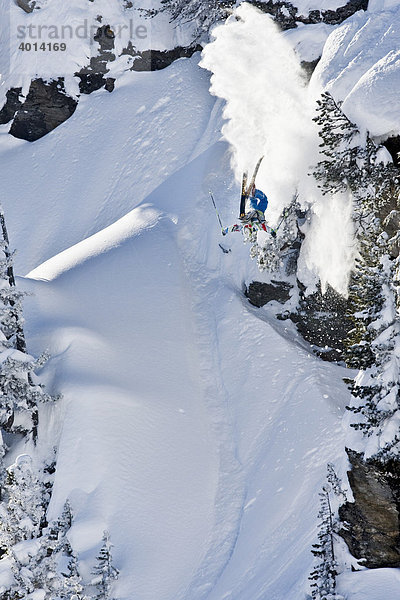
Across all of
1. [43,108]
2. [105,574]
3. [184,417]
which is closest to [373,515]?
[105,574]

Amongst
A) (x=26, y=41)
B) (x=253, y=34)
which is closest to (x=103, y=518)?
(x=253, y=34)

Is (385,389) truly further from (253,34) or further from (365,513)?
(253,34)

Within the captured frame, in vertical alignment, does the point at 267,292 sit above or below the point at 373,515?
below

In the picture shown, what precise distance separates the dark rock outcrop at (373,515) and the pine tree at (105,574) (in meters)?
6.50

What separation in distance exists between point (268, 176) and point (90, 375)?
29.0ft

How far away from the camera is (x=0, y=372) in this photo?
64.5ft

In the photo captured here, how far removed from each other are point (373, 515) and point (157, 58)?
101ft

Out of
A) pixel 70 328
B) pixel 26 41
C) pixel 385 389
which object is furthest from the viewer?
pixel 26 41

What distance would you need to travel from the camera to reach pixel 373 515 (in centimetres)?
1294

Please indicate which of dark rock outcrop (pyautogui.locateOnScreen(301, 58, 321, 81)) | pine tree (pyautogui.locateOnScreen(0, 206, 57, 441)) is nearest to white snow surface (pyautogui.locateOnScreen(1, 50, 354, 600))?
pine tree (pyautogui.locateOnScreen(0, 206, 57, 441))

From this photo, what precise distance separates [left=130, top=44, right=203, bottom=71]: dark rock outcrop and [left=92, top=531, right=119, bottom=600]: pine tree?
28.3 meters

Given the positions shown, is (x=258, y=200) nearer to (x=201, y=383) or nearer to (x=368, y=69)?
(x=368, y=69)

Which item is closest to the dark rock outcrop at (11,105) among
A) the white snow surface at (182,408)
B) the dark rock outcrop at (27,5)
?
the dark rock outcrop at (27,5)

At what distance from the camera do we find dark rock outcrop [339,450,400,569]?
12631 mm
